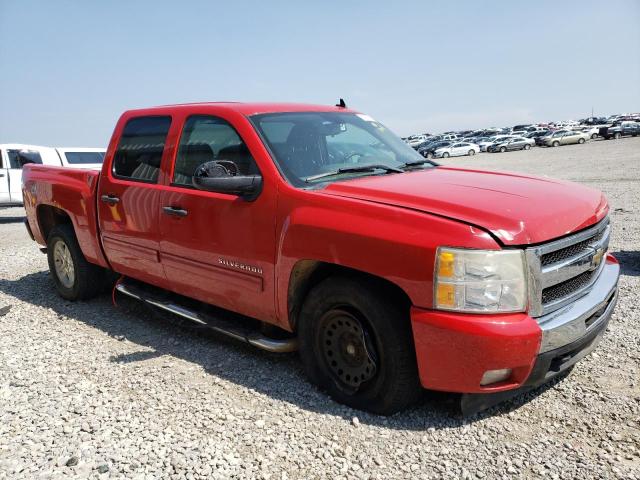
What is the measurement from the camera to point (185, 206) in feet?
12.8

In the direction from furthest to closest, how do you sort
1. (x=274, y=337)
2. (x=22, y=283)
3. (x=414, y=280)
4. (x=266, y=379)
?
(x=22, y=283) → (x=274, y=337) → (x=266, y=379) → (x=414, y=280)

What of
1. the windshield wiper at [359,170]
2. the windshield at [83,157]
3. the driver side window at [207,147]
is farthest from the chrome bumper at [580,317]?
the windshield at [83,157]

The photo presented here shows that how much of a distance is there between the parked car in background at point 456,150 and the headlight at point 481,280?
45352 mm

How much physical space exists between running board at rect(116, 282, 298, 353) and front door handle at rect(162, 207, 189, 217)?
786 mm

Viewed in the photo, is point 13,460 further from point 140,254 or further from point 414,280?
point 414,280

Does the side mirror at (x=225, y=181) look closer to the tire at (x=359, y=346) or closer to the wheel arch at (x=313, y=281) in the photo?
Result: the wheel arch at (x=313, y=281)

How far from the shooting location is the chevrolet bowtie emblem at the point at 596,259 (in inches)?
124

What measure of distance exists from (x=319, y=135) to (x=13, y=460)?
279 centimetres

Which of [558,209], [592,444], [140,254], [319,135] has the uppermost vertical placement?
[319,135]

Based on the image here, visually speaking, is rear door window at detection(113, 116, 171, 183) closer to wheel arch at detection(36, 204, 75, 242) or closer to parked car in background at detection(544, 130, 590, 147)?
wheel arch at detection(36, 204, 75, 242)

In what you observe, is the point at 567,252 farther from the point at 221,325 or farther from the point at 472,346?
the point at 221,325

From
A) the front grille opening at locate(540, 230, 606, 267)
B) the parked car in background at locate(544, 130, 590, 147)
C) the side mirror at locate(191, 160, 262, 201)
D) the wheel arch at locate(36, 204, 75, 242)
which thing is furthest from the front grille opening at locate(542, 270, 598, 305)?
the parked car in background at locate(544, 130, 590, 147)

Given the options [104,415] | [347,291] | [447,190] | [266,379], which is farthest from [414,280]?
[104,415]

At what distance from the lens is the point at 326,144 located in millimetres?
3918
